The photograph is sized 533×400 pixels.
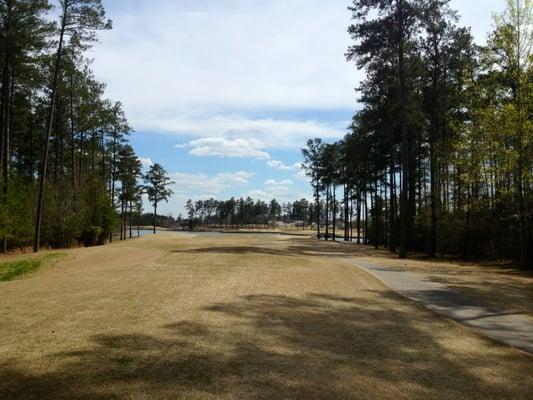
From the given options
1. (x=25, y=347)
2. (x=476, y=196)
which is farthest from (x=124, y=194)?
(x=25, y=347)

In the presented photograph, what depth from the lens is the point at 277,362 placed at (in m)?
5.96

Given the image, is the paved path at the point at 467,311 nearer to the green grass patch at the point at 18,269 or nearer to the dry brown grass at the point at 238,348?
the dry brown grass at the point at 238,348

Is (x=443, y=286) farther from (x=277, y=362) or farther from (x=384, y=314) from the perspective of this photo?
(x=277, y=362)

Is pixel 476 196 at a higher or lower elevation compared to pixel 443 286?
higher

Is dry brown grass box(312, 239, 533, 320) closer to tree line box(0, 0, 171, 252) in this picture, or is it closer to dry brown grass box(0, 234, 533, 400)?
dry brown grass box(0, 234, 533, 400)

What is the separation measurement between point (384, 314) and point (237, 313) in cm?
297

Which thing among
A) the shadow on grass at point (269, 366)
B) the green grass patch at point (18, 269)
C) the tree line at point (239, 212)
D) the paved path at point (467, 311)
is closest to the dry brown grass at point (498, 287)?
the paved path at point (467, 311)

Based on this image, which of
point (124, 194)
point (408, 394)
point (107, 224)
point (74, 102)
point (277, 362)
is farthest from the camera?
point (124, 194)

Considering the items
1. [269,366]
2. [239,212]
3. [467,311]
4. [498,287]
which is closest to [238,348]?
[269,366]

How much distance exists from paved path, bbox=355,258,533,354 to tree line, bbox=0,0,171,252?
70.3 ft

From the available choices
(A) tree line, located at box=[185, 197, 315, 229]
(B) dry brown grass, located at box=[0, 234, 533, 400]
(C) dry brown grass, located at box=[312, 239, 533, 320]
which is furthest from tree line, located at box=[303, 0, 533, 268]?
(A) tree line, located at box=[185, 197, 315, 229]

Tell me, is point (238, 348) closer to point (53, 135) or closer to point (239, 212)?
point (53, 135)

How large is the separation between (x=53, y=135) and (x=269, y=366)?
138 feet

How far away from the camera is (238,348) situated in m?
6.52
